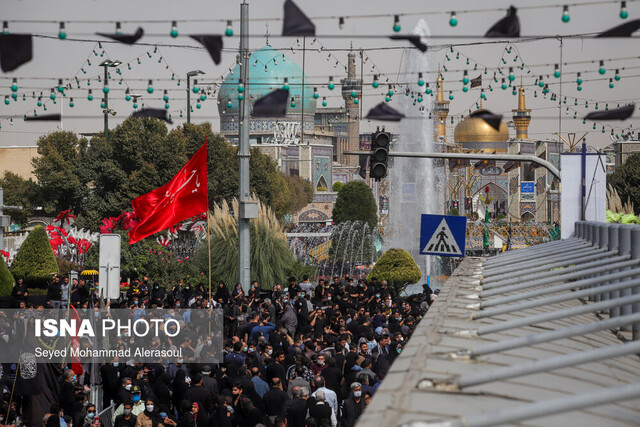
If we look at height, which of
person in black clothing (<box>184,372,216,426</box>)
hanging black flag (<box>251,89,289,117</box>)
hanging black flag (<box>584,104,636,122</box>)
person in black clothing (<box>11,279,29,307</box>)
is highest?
hanging black flag (<box>251,89,289,117</box>)

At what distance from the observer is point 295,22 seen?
10.9 meters

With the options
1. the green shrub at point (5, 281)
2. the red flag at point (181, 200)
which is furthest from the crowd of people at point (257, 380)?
the green shrub at point (5, 281)

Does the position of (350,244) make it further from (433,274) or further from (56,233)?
(56,233)

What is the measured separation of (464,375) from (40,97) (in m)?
16.5

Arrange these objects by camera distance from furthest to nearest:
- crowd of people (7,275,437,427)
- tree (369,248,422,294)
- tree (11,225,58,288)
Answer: tree (369,248,422,294)
tree (11,225,58,288)
crowd of people (7,275,437,427)

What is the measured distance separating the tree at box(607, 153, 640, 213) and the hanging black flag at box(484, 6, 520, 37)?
143 ft

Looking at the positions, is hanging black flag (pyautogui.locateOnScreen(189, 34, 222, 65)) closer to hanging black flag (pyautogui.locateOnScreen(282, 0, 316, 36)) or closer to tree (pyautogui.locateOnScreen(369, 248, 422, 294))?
hanging black flag (pyautogui.locateOnScreen(282, 0, 316, 36))

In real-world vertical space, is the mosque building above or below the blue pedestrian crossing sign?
above

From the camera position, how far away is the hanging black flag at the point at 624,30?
34.8 ft

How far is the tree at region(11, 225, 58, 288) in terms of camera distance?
987 inches

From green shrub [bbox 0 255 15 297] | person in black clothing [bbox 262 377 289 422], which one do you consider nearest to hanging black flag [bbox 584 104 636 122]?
person in black clothing [bbox 262 377 289 422]

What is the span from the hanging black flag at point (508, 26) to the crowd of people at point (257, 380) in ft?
13.7

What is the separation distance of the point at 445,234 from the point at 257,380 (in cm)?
622

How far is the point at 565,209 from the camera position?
45.5 feet
